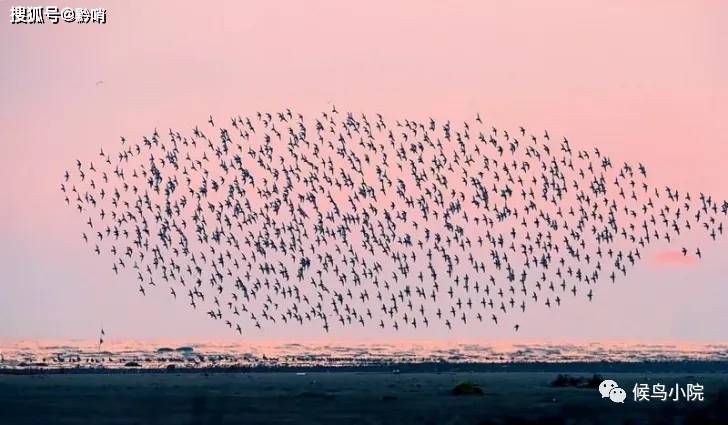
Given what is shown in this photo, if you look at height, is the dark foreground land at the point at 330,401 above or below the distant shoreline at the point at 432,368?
below

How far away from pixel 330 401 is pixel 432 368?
35452 mm

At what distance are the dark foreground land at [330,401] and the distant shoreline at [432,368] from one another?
5408mm

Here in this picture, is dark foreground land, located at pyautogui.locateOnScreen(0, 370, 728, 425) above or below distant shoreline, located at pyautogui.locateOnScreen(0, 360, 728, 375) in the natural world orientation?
below

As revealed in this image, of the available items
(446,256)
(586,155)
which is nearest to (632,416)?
(586,155)

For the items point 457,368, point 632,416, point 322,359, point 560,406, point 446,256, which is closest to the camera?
point 632,416

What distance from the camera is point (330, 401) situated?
68.1 m

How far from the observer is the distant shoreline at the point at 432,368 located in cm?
9674

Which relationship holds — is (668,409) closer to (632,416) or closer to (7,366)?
(632,416)

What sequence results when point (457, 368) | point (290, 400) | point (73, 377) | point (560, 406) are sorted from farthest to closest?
point (457, 368), point (73, 377), point (290, 400), point (560, 406)

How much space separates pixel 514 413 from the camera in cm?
6181

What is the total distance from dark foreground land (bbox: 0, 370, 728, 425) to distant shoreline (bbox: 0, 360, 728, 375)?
5.41 metres

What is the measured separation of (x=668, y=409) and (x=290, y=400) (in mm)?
15446

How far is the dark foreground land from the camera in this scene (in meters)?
59.2

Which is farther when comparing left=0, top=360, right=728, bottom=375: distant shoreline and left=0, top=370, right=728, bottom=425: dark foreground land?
left=0, top=360, right=728, bottom=375: distant shoreline
